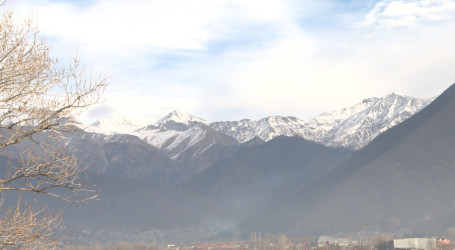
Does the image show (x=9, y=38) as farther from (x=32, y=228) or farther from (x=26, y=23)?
(x=32, y=228)

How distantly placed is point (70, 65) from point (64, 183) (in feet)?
13.3

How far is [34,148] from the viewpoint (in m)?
23.2

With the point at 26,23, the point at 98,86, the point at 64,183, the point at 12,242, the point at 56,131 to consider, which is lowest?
the point at 12,242

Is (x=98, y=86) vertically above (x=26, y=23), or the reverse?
(x=26, y=23)

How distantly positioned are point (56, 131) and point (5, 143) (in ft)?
5.78

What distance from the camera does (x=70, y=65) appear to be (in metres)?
24.0

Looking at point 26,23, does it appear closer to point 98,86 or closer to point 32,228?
point 98,86

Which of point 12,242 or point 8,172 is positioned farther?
point 8,172

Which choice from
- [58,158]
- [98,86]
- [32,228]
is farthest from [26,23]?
[32,228]

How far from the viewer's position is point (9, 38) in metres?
23.0

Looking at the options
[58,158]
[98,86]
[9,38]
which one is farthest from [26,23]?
[58,158]

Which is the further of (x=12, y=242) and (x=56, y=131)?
(x=56, y=131)

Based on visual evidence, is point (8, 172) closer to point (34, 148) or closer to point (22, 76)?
point (34, 148)

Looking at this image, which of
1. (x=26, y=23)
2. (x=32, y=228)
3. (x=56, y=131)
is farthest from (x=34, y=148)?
(x=26, y=23)
